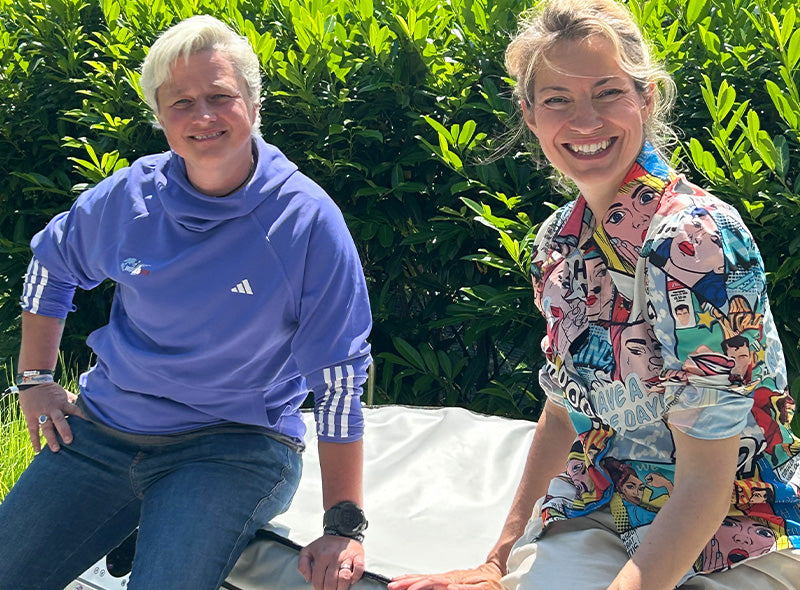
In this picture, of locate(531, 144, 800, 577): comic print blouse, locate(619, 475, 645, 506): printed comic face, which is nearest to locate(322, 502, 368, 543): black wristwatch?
locate(531, 144, 800, 577): comic print blouse

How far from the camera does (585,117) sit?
1.81 m

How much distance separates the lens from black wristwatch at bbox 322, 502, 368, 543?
7.09 ft

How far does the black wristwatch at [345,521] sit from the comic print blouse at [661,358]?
1.42ft

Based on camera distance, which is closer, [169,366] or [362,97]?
[169,366]

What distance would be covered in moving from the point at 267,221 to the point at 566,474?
889 millimetres

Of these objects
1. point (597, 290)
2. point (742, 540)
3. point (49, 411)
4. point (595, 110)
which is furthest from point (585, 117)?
point (49, 411)

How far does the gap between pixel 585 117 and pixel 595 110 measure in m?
0.02

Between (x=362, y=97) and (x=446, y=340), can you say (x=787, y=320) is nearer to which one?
(x=446, y=340)

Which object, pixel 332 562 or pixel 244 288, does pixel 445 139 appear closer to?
pixel 244 288

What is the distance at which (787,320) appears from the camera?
9.05 ft

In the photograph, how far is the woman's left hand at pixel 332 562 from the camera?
6.83 ft

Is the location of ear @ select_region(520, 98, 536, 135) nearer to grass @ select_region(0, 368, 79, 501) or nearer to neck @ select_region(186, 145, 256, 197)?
neck @ select_region(186, 145, 256, 197)

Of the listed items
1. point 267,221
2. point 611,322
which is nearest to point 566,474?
point 611,322

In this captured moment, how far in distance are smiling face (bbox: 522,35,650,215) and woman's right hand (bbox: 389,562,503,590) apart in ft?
2.66
